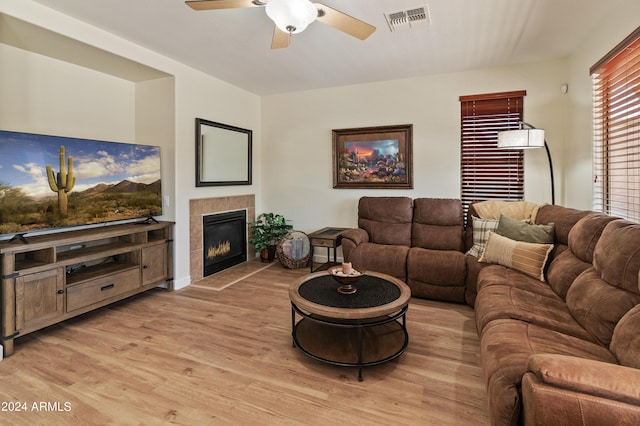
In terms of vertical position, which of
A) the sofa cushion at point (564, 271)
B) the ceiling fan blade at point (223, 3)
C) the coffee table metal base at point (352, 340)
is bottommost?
the coffee table metal base at point (352, 340)

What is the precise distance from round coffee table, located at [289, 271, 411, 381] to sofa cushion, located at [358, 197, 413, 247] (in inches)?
56.0

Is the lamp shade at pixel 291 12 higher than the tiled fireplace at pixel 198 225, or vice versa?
the lamp shade at pixel 291 12

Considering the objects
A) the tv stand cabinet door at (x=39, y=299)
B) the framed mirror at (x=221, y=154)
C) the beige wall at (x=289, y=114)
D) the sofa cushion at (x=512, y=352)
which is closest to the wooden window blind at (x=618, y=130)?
the beige wall at (x=289, y=114)

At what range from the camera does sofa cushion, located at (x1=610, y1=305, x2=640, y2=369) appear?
142 centimetres

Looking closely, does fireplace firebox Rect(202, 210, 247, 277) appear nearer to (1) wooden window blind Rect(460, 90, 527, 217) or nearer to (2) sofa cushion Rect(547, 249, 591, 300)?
(1) wooden window blind Rect(460, 90, 527, 217)

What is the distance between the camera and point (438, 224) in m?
4.01

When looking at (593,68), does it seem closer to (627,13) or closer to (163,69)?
(627,13)

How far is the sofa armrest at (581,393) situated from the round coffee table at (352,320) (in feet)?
3.37

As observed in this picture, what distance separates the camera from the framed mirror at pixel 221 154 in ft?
13.8

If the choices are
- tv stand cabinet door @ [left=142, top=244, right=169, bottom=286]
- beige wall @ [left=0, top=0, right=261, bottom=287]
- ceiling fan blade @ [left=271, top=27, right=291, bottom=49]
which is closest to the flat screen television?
beige wall @ [left=0, top=0, right=261, bottom=287]

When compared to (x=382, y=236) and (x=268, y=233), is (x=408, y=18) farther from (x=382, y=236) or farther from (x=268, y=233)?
(x=268, y=233)

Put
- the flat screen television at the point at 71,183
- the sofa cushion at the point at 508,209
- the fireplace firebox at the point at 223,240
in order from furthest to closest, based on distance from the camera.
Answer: the fireplace firebox at the point at 223,240
the sofa cushion at the point at 508,209
the flat screen television at the point at 71,183

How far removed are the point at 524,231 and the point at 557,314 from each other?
1195mm

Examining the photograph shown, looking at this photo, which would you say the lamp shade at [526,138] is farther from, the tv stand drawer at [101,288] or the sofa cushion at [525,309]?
the tv stand drawer at [101,288]
